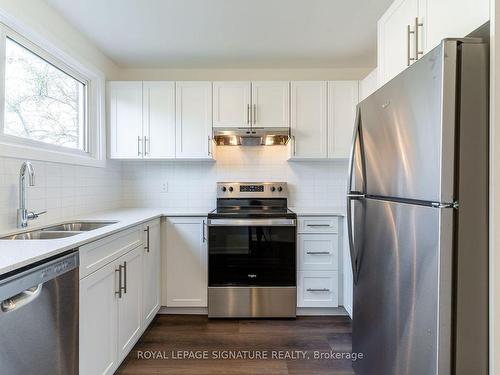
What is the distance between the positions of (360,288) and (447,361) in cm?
63

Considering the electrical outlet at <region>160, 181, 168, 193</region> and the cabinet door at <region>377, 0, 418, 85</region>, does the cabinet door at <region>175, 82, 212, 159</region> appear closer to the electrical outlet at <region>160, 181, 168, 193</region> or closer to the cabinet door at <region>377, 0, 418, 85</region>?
the electrical outlet at <region>160, 181, 168, 193</region>

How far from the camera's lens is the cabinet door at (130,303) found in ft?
5.66

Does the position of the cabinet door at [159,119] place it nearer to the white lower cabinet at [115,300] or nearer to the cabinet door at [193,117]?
the cabinet door at [193,117]

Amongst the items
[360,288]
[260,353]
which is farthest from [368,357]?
[260,353]

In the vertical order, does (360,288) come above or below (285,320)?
above

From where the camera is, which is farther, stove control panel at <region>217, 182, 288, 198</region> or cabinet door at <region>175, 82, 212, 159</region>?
stove control panel at <region>217, 182, 288, 198</region>

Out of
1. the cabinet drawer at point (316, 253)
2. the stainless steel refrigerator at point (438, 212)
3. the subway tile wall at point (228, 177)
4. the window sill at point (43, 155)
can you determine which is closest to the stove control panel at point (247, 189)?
the subway tile wall at point (228, 177)

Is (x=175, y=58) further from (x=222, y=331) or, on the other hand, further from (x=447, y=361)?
(x=447, y=361)

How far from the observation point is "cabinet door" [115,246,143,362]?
67.9 inches

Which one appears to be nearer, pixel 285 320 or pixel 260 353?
pixel 260 353

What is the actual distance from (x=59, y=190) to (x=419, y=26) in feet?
7.89

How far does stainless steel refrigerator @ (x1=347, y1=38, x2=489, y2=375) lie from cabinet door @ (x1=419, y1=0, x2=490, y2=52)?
12 cm

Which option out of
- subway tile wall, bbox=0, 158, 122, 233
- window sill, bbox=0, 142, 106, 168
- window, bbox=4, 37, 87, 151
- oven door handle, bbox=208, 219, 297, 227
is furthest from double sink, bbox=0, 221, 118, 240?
oven door handle, bbox=208, 219, 297, 227

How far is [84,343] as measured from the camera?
4.32ft
